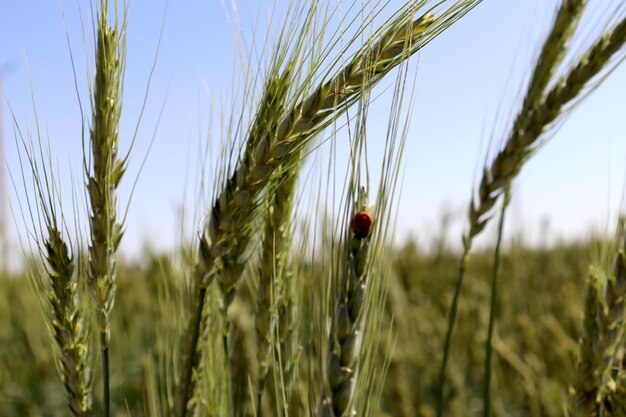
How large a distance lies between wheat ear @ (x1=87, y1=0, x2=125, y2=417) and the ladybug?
1.28 feet

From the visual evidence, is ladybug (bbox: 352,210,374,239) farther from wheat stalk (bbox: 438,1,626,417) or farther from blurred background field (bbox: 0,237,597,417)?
blurred background field (bbox: 0,237,597,417)

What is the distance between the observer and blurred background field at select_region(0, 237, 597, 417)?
266 cm

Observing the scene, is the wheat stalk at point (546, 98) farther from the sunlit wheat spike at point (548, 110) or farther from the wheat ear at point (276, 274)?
the wheat ear at point (276, 274)

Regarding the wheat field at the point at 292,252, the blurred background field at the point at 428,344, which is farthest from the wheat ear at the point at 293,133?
the blurred background field at the point at 428,344

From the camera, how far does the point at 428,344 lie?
10.1 ft

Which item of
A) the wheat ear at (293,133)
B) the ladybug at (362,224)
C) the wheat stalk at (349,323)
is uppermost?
the wheat ear at (293,133)

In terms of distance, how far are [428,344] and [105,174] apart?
2.32 m

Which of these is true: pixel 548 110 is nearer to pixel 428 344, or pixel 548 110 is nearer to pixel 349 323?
pixel 349 323

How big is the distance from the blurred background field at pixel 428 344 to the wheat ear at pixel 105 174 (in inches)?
32.1

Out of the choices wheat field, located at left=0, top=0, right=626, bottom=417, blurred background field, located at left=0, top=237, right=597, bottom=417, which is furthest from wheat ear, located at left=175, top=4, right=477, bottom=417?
blurred background field, located at left=0, top=237, right=597, bottom=417

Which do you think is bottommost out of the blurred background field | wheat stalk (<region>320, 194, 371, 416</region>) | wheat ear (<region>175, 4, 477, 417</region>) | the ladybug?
the blurred background field

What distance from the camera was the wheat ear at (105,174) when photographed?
102cm

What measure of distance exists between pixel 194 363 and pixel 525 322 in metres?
2.38

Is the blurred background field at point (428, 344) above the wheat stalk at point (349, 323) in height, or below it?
below
